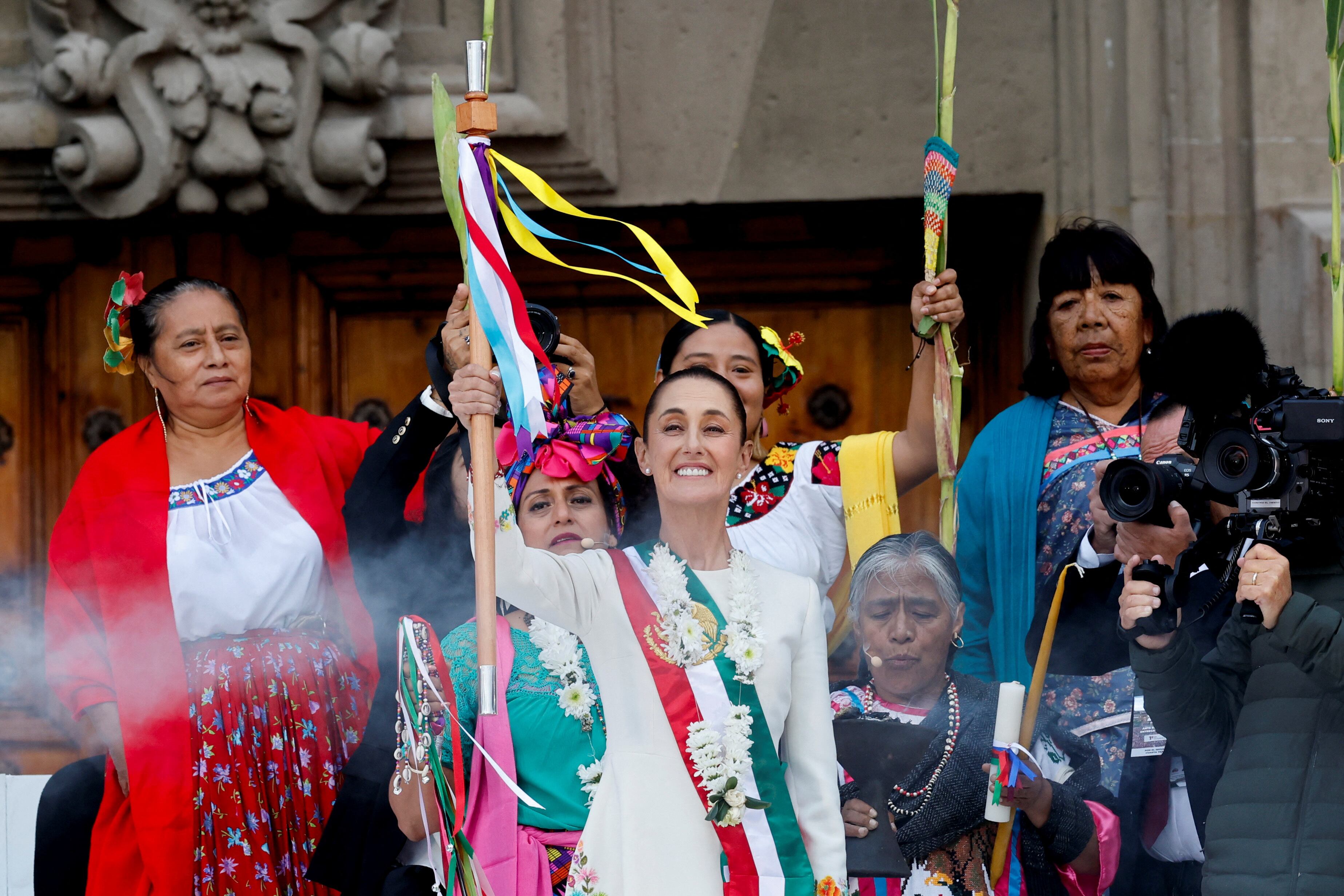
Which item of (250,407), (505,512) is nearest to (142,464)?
(250,407)

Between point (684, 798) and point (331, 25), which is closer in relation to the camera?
point (684, 798)

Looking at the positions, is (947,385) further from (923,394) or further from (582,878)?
(582,878)

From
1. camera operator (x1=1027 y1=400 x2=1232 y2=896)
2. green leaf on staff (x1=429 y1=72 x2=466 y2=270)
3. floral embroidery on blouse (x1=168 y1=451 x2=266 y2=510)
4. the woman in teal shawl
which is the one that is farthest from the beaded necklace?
floral embroidery on blouse (x1=168 y1=451 x2=266 y2=510)

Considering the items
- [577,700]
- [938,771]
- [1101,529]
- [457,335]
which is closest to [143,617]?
[457,335]

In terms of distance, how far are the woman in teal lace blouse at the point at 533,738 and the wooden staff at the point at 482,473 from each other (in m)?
0.21

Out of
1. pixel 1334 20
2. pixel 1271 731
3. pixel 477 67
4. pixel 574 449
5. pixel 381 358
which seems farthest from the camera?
pixel 381 358

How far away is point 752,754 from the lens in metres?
2.85

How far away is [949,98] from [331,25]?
1.83 meters

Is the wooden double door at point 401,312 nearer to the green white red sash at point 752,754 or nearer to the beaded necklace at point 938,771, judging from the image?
the beaded necklace at point 938,771

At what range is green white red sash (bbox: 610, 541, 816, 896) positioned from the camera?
281 cm

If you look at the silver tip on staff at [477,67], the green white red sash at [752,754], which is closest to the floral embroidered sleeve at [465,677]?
the green white red sash at [752,754]

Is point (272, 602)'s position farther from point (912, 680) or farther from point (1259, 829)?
point (1259, 829)

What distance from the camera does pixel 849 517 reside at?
3.62 meters

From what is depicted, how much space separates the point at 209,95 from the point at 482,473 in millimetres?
2154
